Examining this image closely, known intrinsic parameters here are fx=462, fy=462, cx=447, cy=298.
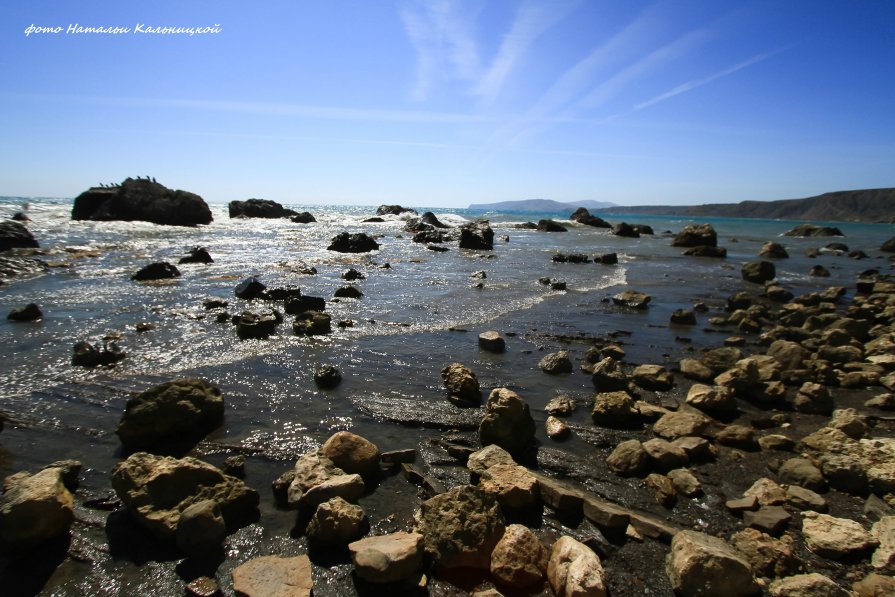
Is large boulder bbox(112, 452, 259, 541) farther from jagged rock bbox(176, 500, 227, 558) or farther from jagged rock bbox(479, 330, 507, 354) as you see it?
jagged rock bbox(479, 330, 507, 354)

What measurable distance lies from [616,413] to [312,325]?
551cm

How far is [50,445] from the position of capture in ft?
14.6

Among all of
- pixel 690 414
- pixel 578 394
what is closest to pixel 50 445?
pixel 578 394

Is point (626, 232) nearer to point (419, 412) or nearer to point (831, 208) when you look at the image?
point (419, 412)

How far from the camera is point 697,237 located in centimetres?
3148

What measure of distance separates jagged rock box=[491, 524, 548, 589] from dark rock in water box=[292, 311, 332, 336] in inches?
237

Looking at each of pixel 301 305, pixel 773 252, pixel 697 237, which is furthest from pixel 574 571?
pixel 697 237

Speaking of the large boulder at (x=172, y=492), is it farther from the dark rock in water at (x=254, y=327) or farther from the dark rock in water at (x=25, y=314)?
the dark rock in water at (x=25, y=314)

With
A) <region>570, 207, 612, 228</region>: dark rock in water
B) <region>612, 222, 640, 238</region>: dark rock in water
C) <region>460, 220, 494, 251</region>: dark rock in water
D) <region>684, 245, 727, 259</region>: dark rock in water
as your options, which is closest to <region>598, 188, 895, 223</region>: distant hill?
<region>570, 207, 612, 228</region>: dark rock in water

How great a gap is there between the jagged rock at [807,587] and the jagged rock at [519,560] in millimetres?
1366

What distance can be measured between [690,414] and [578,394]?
4.46 ft

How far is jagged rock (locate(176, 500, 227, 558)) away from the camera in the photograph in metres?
3.11

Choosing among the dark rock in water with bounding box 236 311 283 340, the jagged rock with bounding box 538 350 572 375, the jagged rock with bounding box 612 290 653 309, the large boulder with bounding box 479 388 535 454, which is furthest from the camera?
the jagged rock with bounding box 612 290 653 309

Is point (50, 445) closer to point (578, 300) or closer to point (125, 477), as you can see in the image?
point (125, 477)
